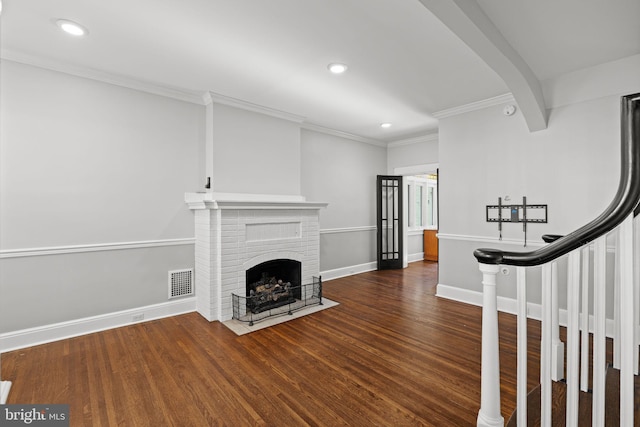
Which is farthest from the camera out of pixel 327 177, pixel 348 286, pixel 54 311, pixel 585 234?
pixel 327 177

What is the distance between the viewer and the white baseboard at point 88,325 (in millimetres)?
2796

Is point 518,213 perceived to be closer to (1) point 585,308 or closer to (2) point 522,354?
(1) point 585,308

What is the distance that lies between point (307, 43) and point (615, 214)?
2397 mm

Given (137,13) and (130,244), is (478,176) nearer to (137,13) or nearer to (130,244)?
(137,13)

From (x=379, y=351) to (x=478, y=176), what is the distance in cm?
264

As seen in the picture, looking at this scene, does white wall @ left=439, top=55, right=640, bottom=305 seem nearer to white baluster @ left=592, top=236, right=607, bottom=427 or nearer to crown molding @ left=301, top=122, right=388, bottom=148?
crown molding @ left=301, top=122, right=388, bottom=148

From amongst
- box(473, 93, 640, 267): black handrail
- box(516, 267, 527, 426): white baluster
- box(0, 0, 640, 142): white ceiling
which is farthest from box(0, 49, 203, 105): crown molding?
box(516, 267, 527, 426): white baluster

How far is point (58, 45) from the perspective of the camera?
267 centimetres

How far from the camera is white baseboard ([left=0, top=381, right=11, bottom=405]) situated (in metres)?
2.03

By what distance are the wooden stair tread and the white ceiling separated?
7.20 ft

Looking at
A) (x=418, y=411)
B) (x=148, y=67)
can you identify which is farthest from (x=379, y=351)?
(x=148, y=67)

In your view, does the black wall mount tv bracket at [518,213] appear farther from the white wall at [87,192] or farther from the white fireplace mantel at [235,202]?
the white wall at [87,192]

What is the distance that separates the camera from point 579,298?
3.75ft
